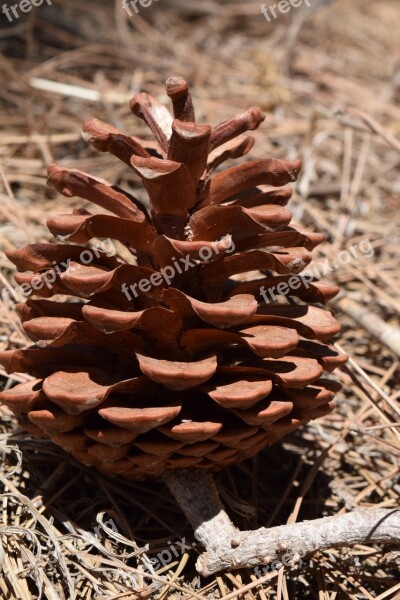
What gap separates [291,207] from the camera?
2035 millimetres

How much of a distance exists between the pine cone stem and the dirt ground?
39mm

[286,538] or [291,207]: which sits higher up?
[291,207]

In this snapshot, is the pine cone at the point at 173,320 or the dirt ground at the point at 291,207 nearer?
the pine cone at the point at 173,320

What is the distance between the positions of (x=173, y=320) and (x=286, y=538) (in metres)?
0.39

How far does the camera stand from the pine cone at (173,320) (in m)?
1.07

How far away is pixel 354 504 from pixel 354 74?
2.11 m

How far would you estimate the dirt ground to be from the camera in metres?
1.19

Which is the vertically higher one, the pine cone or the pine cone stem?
the pine cone

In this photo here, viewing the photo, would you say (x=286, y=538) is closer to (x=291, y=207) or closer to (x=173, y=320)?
(x=173, y=320)

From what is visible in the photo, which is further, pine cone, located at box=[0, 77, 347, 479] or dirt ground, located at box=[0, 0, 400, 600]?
dirt ground, located at box=[0, 0, 400, 600]

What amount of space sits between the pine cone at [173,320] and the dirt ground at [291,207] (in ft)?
0.45

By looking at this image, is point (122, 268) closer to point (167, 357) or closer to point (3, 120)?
point (167, 357)

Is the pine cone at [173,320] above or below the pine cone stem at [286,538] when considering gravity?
above

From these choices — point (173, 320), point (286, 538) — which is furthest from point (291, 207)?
point (286, 538)
